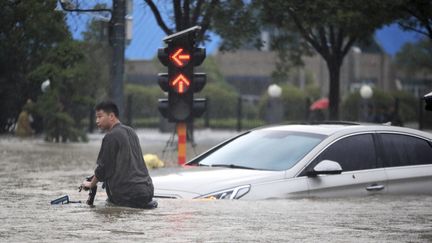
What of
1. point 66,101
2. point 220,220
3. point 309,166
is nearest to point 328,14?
point 66,101

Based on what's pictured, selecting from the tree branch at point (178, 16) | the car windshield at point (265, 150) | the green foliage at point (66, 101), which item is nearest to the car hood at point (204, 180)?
the car windshield at point (265, 150)

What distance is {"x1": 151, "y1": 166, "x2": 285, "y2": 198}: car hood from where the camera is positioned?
38.0 ft

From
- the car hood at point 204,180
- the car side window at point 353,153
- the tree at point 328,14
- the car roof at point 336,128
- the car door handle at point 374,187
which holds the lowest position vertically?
the car door handle at point 374,187

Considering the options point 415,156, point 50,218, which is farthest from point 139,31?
point 50,218

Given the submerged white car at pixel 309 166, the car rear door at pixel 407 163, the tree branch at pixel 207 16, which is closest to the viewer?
the submerged white car at pixel 309 166

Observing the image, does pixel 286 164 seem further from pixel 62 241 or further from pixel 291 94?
pixel 291 94

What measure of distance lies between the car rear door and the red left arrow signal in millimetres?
4876

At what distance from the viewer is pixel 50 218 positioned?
9.78 meters

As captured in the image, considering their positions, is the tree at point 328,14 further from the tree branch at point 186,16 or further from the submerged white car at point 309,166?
the submerged white car at point 309,166

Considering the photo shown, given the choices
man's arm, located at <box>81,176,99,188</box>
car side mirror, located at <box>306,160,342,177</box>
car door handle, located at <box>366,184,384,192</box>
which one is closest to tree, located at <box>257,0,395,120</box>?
car door handle, located at <box>366,184,384,192</box>

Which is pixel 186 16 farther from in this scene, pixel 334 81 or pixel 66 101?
pixel 334 81

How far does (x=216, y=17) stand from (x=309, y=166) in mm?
15764

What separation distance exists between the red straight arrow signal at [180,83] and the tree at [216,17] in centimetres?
973

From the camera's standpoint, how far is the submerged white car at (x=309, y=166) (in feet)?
38.6
